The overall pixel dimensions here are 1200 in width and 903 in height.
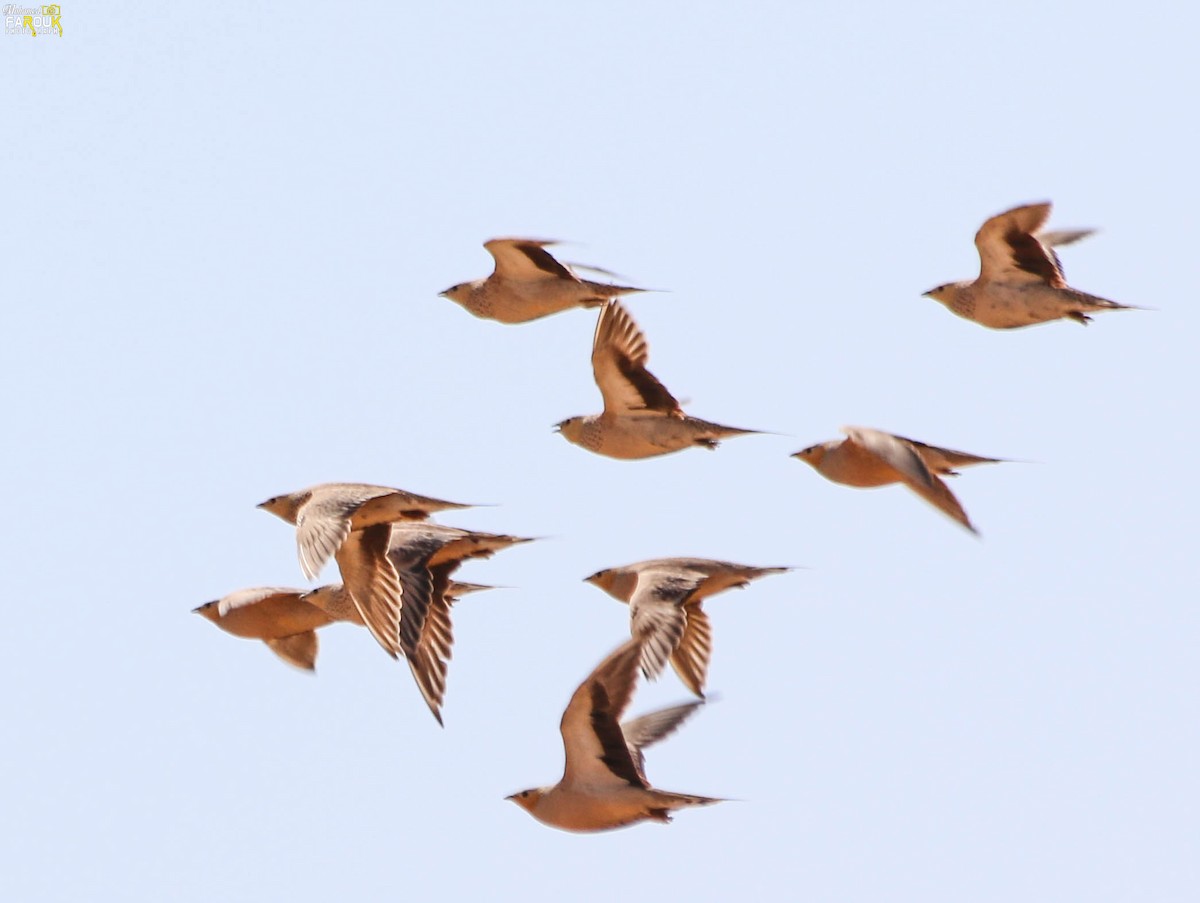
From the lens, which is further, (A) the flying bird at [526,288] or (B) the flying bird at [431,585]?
(A) the flying bird at [526,288]

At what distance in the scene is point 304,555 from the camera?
17.6m

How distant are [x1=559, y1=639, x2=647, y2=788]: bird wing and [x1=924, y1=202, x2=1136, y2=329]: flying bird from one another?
6.03 m

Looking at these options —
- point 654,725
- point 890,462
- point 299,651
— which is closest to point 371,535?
point 654,725

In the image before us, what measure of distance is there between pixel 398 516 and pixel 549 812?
3.34 metres

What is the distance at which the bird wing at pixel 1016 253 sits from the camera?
20.7 metres

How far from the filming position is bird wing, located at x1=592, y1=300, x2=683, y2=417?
20.9 metres

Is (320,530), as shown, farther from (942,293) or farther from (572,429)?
(942,293)

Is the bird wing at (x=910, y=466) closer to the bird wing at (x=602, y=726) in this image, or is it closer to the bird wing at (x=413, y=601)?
the bird wing at (x=602, y=726)

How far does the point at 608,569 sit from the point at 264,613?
11.2 ft

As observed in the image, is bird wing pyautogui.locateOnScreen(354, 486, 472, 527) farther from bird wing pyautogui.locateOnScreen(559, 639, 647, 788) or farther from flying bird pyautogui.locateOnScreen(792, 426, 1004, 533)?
flying bird pyautogui.locateOnScreen(792, 426, 1004, 533)

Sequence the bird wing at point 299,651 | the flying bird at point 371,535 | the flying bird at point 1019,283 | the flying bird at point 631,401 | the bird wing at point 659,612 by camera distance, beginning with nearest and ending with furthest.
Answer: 1. the bird wing at point 659,612
2. the flying bird at point 371,535
3. the flying bird at point 1019,283
4. the flying bird at point 631,401
5. the bird wing at point 299,651

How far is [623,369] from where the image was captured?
20.9 m

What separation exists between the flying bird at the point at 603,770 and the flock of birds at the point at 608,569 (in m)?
0.01

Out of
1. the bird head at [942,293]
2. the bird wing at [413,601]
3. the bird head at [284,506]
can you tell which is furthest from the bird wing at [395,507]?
the bird head at [942,293]
